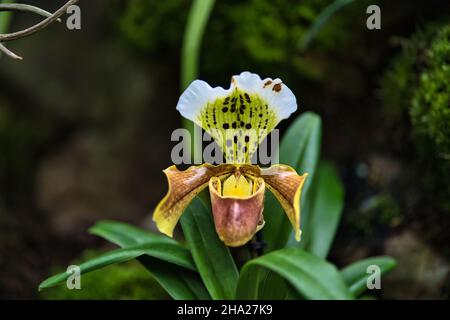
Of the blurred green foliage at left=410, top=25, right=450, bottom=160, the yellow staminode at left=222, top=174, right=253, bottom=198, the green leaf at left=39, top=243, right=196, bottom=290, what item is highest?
the blurred green foliage at left=410, top=25, right=450, bottom=160

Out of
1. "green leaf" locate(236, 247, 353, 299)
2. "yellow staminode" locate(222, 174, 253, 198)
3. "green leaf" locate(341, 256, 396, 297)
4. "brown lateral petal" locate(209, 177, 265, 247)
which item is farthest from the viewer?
"green leaf" locate(341, 256, 396, 297)

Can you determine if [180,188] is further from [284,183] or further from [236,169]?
[284,183]

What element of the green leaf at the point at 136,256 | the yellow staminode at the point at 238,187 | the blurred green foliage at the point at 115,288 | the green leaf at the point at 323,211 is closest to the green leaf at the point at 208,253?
the green leaf at the point at 136,256

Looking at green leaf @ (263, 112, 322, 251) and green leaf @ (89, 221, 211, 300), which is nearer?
green leaf @ (89, 221, 211, 300)

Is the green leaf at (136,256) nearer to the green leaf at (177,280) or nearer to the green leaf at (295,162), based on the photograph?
the green leaf at (177,280)

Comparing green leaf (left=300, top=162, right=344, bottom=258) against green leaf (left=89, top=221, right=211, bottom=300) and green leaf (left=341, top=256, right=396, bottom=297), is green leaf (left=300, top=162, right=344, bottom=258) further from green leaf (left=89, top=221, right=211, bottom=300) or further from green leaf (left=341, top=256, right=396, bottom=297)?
green leaf (left=89, top=221, right=211, bottom=300)

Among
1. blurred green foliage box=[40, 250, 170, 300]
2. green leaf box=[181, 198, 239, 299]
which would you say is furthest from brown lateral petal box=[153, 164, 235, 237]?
blurred green foliage box=[40, 250, 170, 300]

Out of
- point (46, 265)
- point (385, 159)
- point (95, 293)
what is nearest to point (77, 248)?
point (46, 265)

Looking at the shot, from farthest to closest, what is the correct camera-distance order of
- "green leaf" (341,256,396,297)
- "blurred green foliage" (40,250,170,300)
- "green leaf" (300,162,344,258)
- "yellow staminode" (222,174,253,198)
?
1. "blurred green foliage" (40,250,170,300)
2. "green leaf" (300,162,344,258)
3. "green leaf" (341,256,396,297)
4. "yellow staminode" (222,174,253,198)
